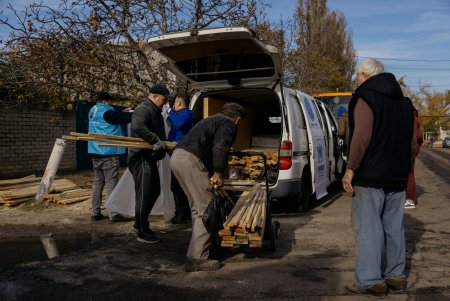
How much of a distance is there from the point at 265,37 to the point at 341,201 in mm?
6172

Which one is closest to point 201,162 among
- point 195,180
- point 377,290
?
point 195,180

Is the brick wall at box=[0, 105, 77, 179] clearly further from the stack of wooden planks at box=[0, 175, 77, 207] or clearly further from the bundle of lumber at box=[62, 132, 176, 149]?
the bundle of lumber at box=[62, 132, 176, 149]

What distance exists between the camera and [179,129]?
23.2 feet

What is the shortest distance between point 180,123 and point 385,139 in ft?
12.1

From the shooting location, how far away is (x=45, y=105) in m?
13.5

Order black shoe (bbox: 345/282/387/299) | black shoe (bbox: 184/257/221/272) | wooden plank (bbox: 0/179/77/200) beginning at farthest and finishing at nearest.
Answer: wooden plank (bbox: 0/179/77/200)
black shoe (bbox: 184/257/221/272)
black shoe (bbox: 345/282/387/299)

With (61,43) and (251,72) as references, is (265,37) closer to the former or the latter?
(61,43)

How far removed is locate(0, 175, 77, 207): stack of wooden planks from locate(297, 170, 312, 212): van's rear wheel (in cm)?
474

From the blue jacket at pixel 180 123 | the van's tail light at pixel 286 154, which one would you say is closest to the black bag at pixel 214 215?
the van's tail light at pixel 286 154

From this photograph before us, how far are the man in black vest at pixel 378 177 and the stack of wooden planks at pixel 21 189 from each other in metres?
6.68

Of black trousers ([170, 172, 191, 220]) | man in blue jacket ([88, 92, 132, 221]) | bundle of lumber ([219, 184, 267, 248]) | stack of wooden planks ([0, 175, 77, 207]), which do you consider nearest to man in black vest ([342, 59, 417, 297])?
bundle of lumber ([219, 184, 267, 248])

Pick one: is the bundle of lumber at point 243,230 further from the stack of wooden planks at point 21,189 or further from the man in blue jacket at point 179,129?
the stack of wooden planks at point 21,189

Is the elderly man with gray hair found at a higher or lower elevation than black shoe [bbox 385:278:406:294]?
higher

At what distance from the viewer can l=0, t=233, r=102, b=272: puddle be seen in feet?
17.1
